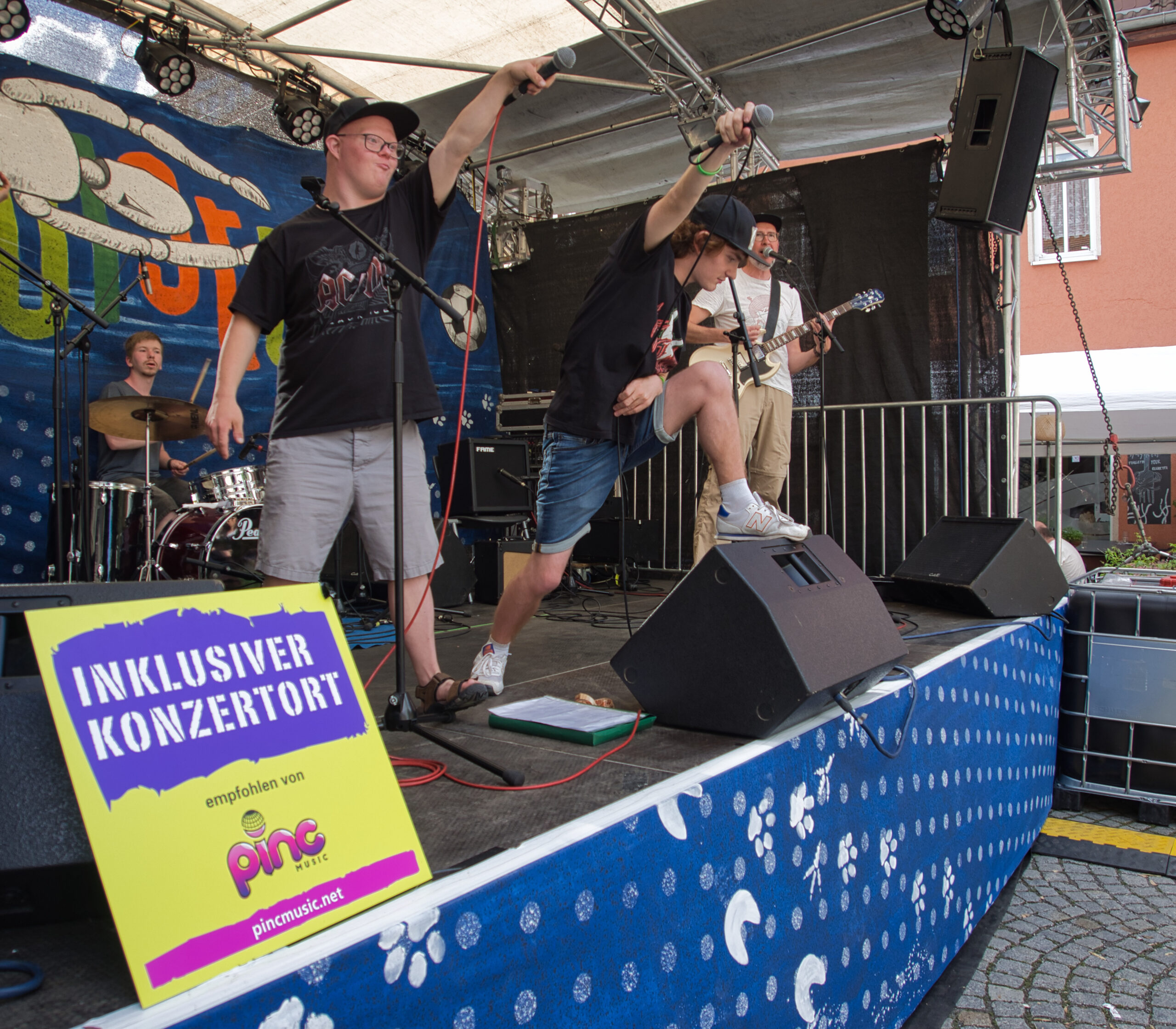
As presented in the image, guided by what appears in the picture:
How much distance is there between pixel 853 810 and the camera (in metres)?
1.60

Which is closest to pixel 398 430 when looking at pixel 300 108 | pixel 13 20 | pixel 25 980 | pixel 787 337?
pixel 25 980

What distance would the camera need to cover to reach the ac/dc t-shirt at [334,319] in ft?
6.62

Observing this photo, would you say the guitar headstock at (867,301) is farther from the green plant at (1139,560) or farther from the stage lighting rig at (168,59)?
the stage lighting rig at (168,59)

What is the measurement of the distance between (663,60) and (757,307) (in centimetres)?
219

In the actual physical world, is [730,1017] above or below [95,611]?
below

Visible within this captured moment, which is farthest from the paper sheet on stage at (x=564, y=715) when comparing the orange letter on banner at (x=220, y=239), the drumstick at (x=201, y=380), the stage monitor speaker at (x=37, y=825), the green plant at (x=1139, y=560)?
the orange letter on banner at (x=220, y=239)

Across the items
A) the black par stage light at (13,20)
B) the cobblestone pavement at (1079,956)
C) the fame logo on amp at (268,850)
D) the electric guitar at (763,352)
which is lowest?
the cobblestone pavement at (1079,956)

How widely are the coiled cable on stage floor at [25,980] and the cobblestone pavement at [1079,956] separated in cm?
185

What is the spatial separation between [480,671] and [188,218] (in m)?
4.63

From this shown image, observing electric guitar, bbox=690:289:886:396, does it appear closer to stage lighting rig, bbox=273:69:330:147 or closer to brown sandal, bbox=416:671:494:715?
brown sandal, bbox=416:671:494:715

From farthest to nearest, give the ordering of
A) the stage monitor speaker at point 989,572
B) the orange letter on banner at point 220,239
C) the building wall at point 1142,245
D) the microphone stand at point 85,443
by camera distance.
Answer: the building wall at point 1142,245 → the orange letter on banner at point 220,239 → the microphone stand at point 85,443 → the stage monitor speaker at point 989,572

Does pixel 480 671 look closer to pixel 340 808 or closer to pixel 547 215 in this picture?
pixel 340 808

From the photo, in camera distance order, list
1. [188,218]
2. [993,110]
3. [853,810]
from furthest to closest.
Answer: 1. [188,218]
2. [993,110]
3. [853,810]

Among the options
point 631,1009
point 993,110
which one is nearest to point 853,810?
point 631,1009
